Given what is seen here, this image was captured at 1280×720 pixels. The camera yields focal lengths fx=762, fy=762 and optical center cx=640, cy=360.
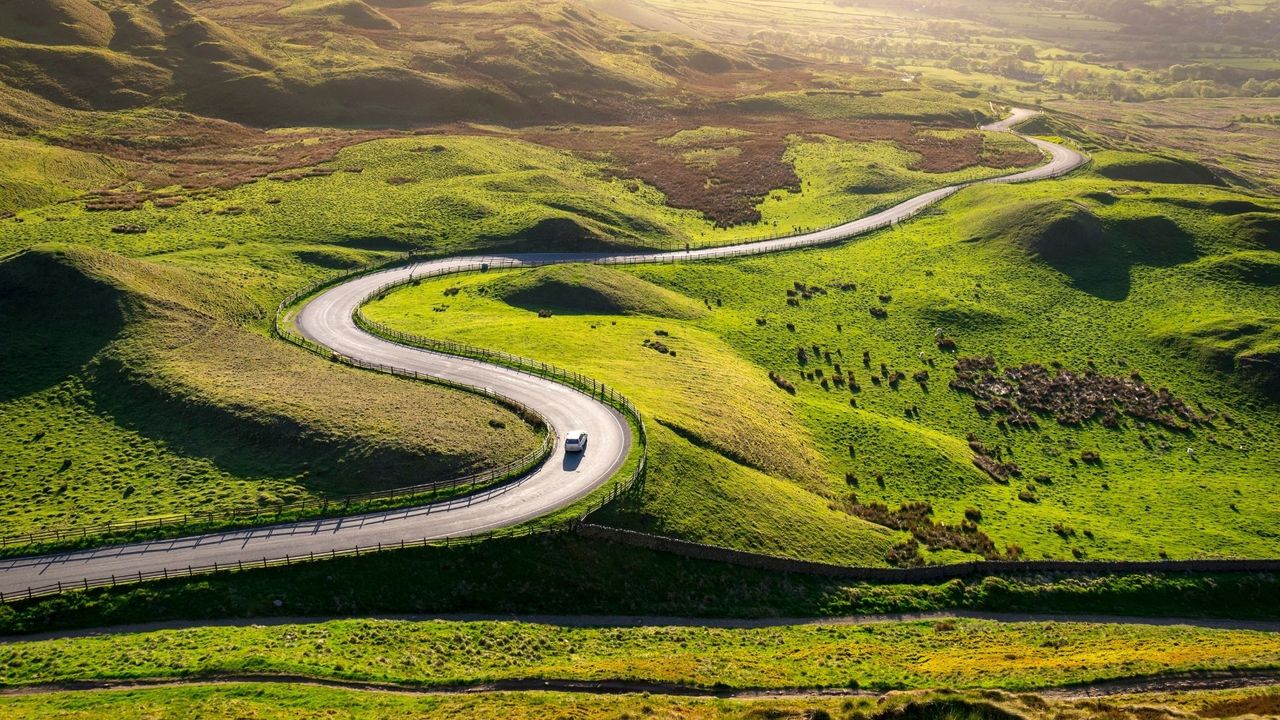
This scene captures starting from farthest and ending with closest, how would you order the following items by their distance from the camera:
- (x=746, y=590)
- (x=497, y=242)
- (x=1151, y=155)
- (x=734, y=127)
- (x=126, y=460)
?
(x=734, y=127) < (x=1151, y=155) < (x=497, y=242) < (x=126, y=460) < (x=746, y=590)

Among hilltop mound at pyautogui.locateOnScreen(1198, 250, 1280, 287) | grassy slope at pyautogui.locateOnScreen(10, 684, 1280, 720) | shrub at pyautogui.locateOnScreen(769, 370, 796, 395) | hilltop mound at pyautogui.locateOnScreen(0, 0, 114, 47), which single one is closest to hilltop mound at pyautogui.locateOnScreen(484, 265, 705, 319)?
shrub at pyautogui.locateOnScreen(769, 370, 796, 395)

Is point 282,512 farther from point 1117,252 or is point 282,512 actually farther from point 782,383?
point 1117,252

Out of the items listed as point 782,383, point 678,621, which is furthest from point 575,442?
point 782,383

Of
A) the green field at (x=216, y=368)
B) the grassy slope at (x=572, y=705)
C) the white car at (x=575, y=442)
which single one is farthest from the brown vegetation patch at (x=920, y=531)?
the white car at (x=575, y=442)

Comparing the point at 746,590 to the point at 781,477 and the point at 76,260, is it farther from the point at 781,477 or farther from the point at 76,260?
the point at 76,260

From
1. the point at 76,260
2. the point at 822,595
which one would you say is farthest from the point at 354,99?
the point at 822,595

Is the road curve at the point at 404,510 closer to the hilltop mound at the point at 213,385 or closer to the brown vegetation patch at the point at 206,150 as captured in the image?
the hilltop mound at the point at 213,385

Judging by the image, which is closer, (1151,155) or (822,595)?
(822,595)

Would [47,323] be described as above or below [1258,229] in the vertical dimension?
below
